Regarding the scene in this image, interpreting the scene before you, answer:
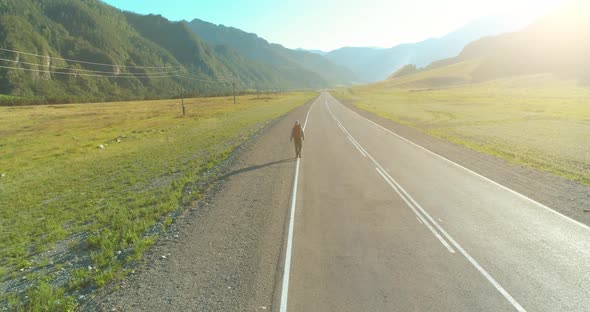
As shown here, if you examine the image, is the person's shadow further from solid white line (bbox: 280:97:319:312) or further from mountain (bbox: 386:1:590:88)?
mountain (bbox: 386:1:590:88)

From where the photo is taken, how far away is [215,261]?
7.38 meters

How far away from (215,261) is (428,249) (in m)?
5.13

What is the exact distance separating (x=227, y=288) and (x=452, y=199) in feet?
28.0

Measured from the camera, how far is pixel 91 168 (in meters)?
20.7

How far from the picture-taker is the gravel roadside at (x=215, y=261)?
236 inches

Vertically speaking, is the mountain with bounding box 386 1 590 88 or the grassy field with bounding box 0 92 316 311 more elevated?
the mountain with bounding box 386 1 590 88

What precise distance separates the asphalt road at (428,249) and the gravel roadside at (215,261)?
1.74ft

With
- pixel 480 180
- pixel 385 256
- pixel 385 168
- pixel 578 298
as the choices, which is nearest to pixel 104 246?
pixel 385 256

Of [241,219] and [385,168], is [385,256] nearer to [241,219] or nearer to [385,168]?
[241,219]

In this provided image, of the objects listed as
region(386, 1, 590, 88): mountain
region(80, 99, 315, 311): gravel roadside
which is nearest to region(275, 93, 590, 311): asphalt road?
region(80, 99, 315, 311): gravel roadside

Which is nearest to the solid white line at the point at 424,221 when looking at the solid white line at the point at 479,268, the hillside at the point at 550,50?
the solid white line at the point at 479,268

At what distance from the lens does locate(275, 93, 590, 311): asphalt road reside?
19.4 feet

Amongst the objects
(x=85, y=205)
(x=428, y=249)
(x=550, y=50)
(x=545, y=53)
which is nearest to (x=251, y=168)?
(x=85, y=205)

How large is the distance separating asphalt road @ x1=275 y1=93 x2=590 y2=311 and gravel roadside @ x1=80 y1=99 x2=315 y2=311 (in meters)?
0.53
